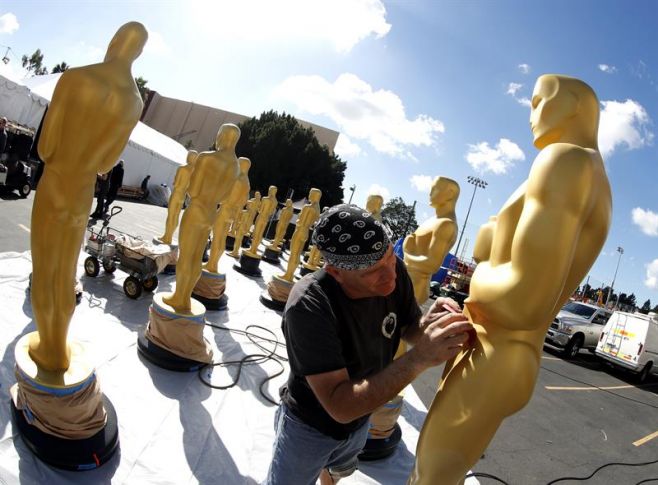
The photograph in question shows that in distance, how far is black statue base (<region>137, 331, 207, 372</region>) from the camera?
365cm

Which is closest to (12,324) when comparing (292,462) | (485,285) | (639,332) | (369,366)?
(292,462)

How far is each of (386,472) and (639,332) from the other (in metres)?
10.4

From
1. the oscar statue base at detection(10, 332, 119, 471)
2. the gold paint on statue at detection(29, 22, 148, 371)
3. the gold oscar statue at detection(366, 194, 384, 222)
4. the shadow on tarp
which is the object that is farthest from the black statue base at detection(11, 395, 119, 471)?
the gold oscar statue at detection(366, 194, 384, 222)

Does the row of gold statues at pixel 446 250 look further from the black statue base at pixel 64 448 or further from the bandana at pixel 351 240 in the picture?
the bandana at pixel 351 240

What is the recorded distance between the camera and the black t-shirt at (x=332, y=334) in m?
1.50

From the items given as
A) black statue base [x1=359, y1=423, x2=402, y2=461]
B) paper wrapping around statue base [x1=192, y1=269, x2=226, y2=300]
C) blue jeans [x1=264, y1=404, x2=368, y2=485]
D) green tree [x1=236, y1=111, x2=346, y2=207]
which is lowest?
black statue base [x1=359, y1=423, x2=402, y2=461]

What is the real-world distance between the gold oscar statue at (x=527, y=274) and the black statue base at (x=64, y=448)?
1.98 m

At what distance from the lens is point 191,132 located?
42938 mm

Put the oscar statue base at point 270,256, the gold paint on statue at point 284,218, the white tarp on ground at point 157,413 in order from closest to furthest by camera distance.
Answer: the white tarp on ground at point 157,413 → the gold paint on statue at point 284,218 → the oscar statue base at point 270,256

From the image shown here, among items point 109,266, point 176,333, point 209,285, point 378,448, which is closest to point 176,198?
point 109,266

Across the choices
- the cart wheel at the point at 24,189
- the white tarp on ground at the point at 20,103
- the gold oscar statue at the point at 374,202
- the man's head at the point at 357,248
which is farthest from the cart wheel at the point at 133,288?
the white tarp on ground at the point at 20,103

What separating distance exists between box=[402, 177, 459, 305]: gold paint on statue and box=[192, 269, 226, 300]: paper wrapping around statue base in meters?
3.22

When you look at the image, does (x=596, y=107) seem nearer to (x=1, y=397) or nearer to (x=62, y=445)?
(x=62, y=445)

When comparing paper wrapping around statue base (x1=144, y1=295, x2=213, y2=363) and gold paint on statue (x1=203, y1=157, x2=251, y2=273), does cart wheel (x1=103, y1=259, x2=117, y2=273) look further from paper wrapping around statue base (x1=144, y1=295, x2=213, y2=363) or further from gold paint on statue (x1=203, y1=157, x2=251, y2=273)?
paper wrapping around statue base (x1=144, y1=295, x2=213, y2=363)
